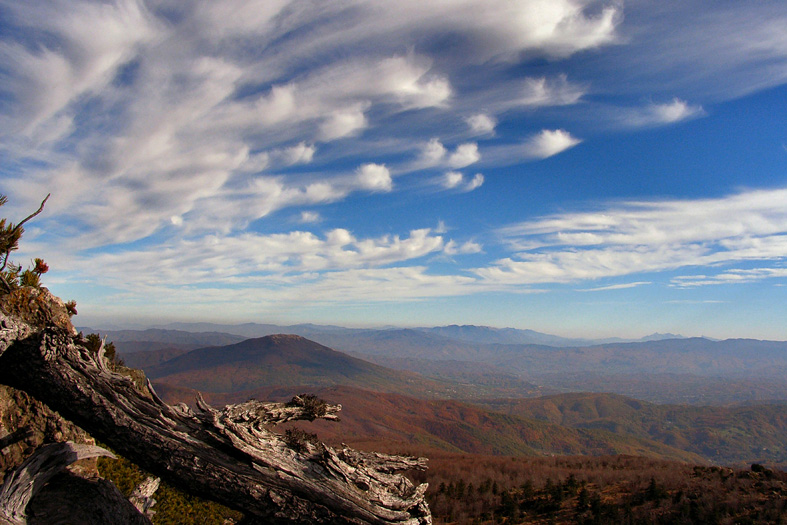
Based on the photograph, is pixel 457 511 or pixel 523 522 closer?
pixel 523 522

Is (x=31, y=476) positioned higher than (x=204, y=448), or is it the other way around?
(x=204, y=448)

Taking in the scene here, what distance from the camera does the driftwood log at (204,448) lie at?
641 cm

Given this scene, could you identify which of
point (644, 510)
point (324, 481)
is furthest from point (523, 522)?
point (324, 481)

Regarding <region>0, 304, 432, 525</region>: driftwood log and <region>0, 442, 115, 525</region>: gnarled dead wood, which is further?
<region>0, 304, 432, 525</region>: driftwood log

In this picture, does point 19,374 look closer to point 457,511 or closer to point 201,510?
point 201,510

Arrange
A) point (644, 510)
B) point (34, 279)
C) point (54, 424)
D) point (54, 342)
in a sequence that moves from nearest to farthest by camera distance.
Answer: point (54, 342)
point (54, 424)
point (34, 279)
point (644, 510)

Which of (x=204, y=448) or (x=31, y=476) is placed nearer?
(x=31, y=476)

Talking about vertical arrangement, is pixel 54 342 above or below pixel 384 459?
above

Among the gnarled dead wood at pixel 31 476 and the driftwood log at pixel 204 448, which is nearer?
the gnarled dead wood at pixel 31 476

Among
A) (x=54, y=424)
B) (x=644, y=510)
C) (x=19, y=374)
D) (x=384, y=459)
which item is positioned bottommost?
(x=644, y=510)

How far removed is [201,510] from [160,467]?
19.4 feet

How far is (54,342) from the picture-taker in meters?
6.93

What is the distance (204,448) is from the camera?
6605 millimetres

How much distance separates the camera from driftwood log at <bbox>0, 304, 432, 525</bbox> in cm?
641
